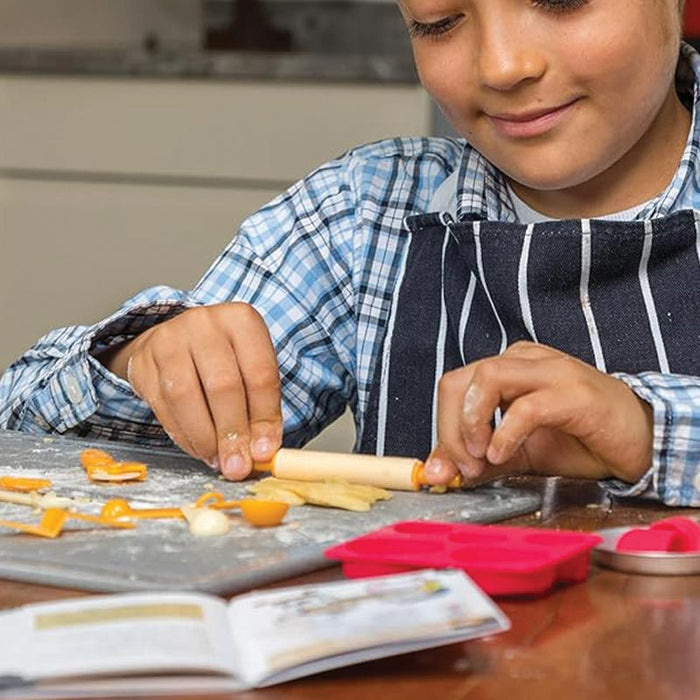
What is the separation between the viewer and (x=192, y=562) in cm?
72

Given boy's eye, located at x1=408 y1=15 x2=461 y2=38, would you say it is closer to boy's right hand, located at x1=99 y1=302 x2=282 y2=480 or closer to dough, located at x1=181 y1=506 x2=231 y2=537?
boy's right hand, located at x1=99 y1=302 x2=282 y2=480

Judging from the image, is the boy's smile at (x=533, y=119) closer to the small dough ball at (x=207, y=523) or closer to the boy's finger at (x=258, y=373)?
the boy's finger at (x=258, y=373)

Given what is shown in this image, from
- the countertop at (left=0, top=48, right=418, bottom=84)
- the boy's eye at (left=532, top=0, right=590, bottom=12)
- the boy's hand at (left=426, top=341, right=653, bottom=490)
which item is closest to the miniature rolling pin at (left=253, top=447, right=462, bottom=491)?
the boy's hand at (left=426, top=341, right=653, bottom=490)

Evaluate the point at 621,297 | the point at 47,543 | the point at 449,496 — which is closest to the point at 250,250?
the point at 621,297

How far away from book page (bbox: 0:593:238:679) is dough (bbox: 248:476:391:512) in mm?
256

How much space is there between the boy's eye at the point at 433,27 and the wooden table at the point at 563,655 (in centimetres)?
55

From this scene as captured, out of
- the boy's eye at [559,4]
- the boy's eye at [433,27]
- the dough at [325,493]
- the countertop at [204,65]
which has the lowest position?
the dough at [325,493]

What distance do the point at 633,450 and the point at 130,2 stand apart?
288 cm

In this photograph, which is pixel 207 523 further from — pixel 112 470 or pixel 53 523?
pixel 112 470

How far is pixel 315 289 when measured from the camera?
1385 mm

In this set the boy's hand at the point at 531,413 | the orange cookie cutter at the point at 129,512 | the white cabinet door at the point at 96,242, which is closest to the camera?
the orange cookie cutter at the point at 129,512

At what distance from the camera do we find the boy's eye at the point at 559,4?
44.4 inches

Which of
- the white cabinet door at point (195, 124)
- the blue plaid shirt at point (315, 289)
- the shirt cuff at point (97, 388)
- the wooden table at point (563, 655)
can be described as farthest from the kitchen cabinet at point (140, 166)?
the wooden table at point (563, 655)

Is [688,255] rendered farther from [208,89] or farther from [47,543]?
[208,89]
